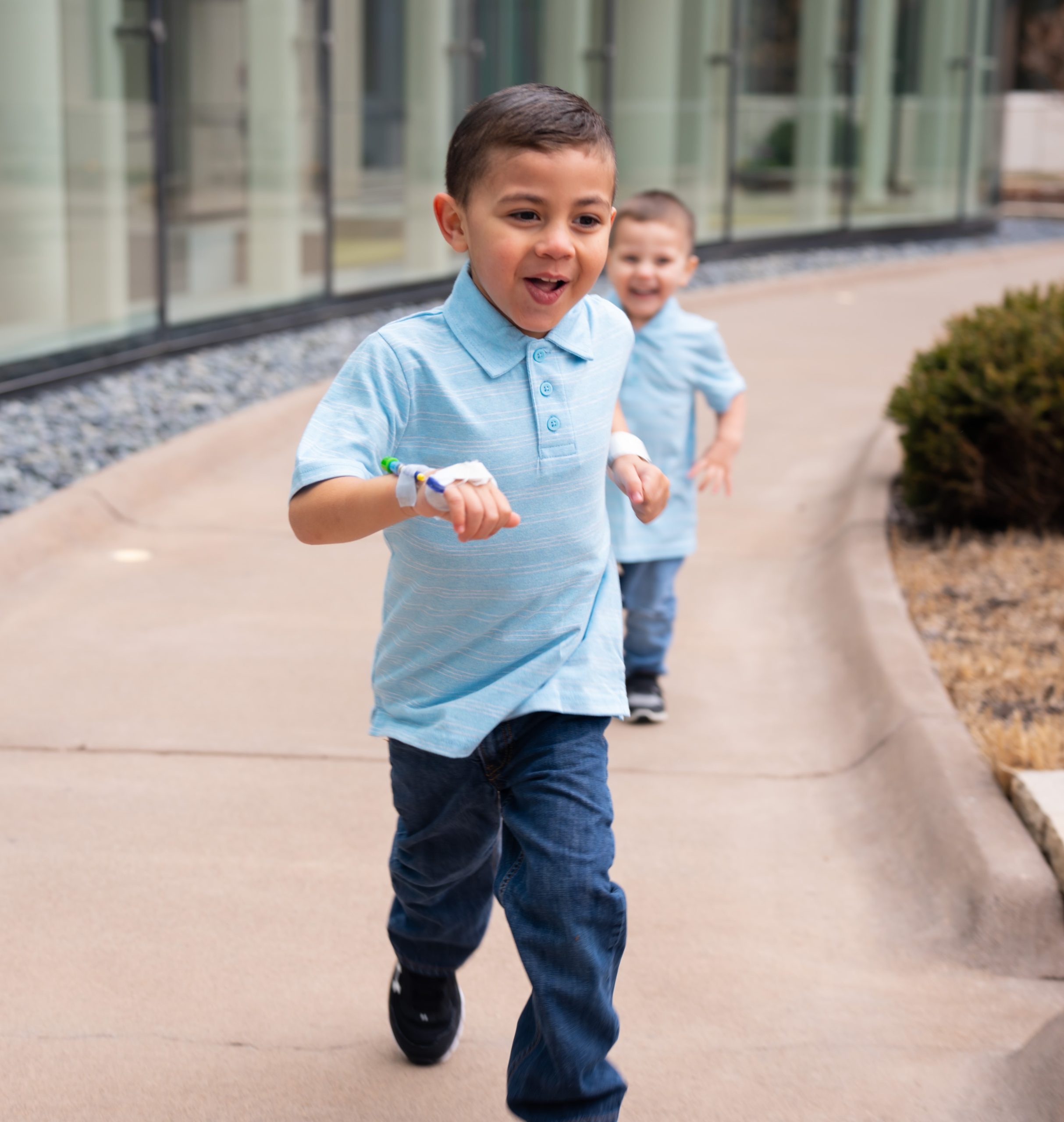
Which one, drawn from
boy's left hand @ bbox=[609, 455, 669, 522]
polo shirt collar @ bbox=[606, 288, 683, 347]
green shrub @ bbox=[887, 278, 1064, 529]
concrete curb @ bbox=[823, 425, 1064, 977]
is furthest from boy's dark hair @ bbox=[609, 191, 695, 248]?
boy's left hand @ bbox=[609, 455, 669, 522]

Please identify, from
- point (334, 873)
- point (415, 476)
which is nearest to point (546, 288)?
point (415, 476)

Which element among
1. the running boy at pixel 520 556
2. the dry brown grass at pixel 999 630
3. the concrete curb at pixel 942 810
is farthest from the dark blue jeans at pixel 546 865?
the dry brown grass at pixel 999 630

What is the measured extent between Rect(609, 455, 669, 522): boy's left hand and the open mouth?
0.97 feet

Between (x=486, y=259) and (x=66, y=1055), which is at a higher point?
(x=486, y=259)

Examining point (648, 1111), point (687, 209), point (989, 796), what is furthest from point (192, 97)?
point (648, 1111)

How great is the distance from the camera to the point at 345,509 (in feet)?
6.84

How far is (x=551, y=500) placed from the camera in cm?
234

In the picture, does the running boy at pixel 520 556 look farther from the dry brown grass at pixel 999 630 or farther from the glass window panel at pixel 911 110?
the glass window panel at pixel 911 110

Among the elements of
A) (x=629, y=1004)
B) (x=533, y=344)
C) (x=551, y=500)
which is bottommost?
(x=629, y=1004)

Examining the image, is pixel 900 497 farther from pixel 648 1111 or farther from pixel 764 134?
pixel 764 134

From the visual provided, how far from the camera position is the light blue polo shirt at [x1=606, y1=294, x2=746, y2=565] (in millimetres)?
4367

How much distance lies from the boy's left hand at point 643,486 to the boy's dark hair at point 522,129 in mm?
459

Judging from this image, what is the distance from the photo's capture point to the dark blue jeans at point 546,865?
7.30ft

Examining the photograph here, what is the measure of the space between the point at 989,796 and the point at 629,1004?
3.54 ft
